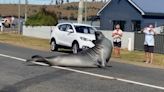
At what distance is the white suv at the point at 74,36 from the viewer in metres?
26.9

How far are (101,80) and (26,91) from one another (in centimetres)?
324

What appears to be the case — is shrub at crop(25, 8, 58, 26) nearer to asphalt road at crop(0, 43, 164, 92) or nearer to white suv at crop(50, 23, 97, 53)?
white suv at crop(50, 23, 97, 53)

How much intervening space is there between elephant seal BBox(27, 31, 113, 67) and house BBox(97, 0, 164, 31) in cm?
2732

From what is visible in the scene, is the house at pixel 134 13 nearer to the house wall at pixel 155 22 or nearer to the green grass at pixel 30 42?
the house wall at pixel 155 22

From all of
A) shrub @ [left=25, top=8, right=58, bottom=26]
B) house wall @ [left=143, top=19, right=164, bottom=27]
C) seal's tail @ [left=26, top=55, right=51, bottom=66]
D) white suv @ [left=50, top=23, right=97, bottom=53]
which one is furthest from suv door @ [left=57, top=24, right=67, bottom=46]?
shrub @ [left=25, top=8, right=58, bottom=26]

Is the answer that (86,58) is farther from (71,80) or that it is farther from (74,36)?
(74,36)

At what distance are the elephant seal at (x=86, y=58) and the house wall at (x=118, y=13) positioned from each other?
28.1 meters

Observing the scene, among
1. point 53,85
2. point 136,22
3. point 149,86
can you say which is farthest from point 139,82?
point 136,22

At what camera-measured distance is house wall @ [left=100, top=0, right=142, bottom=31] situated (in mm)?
47438

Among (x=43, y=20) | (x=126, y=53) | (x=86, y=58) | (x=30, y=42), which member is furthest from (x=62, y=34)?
(x=43, y=20)

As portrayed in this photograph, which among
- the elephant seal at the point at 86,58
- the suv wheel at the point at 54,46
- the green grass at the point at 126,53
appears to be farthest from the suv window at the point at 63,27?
the elephant seal at the point at 86,58

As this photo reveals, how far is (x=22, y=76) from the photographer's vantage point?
609 inches

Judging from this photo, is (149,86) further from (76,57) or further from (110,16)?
(110,16)

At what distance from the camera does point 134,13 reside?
47188 mm
